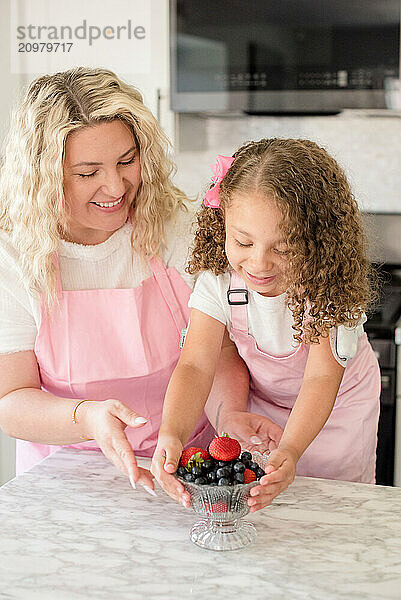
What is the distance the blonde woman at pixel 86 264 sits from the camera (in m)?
1.37

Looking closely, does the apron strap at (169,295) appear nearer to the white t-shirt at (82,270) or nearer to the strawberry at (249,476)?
the white t-shirt at (82,270)

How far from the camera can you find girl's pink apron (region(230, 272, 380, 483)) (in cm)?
148

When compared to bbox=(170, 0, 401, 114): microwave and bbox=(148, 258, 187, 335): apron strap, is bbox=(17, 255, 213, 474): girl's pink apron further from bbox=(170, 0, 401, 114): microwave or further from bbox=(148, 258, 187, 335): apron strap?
bbox=(170, 0, 401, 114): microwave

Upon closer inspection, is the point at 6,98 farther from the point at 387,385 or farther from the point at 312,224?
the point at 312,224

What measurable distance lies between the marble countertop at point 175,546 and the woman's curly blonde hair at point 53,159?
0.42 meters

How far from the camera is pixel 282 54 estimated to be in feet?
8.57

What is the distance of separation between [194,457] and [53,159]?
603 mm

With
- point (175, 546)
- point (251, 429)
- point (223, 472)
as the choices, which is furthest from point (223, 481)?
point (251, 429)

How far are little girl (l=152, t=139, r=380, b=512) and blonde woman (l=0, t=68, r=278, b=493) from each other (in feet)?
0.30

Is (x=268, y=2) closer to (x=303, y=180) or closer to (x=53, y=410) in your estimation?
(x=303, y=180)

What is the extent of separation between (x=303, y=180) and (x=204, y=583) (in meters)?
0.64

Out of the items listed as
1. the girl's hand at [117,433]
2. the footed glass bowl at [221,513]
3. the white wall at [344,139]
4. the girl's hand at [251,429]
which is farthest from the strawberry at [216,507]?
the white wall at [344,139]

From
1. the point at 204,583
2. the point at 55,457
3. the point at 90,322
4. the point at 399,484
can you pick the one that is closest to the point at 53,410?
the point at 55,457

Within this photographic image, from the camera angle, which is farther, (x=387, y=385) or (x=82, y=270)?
(x=387, y=385)
